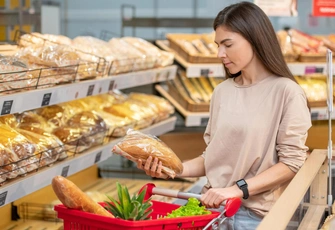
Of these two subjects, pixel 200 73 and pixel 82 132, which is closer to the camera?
pixel 82 132

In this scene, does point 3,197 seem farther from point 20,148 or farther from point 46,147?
point 46,147

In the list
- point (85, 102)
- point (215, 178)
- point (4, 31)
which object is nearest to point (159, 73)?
point (85, 102)

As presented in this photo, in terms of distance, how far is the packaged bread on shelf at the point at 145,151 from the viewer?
96.1 inches

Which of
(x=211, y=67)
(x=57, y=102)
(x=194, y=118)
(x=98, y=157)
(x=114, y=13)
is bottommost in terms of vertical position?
(x=194, y=118)

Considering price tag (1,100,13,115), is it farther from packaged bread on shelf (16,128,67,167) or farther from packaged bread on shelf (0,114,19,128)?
packaged bread on shelf (0,114,19,128)

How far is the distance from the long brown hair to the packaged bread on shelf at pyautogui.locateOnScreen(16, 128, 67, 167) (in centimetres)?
107

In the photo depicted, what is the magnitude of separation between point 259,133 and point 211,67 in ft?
9.16

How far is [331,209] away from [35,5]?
285 centimetres

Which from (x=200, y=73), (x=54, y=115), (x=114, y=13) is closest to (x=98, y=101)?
(x=54, y=115)

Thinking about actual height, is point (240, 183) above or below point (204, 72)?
above

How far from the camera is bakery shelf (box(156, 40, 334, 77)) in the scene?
531cm

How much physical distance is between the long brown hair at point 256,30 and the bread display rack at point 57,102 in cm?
88

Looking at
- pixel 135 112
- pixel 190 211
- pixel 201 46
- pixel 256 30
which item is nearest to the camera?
pixel 190 211

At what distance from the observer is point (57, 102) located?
3.16 meters
